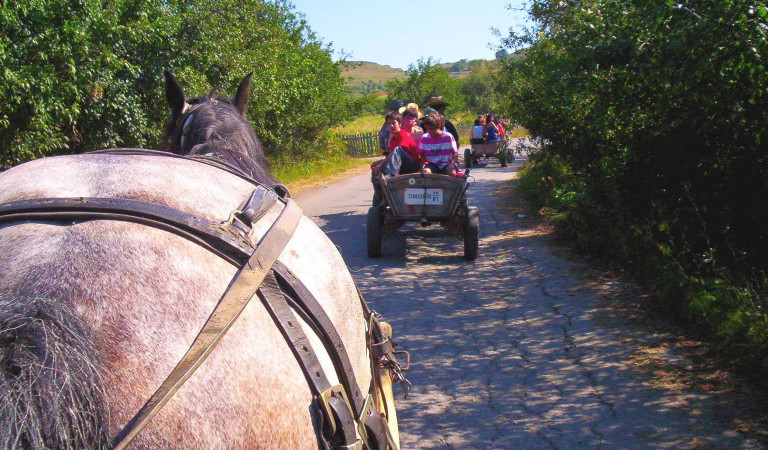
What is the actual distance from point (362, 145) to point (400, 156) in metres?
25.8

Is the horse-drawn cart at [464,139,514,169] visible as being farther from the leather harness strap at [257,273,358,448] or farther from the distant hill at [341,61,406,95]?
the distant hill at [341,61,406,95]

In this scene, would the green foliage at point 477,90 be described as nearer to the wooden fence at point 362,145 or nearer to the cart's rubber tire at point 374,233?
the wooden fence at point 362,145

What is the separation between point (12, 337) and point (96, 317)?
0.53 feet

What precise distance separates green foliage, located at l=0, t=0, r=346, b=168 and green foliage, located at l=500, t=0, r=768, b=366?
3394 millimetres

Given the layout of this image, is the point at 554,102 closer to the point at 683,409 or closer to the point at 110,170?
the point at 683,409

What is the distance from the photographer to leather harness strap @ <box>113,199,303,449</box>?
4.20 ft

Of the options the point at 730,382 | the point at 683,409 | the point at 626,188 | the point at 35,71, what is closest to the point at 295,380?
the point at 683,409

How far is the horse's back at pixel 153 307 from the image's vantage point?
133 centimetres

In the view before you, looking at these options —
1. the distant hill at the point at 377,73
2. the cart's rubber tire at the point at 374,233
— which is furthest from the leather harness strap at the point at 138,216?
the distant hill at the point at 377,73

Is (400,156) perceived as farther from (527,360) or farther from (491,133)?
(491,133)

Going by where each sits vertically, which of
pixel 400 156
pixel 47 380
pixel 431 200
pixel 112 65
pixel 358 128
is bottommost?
pixel 431 200

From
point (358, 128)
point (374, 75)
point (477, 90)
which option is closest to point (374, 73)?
point (374, 75)

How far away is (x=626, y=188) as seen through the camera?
6.47 m

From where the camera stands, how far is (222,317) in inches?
57.1
